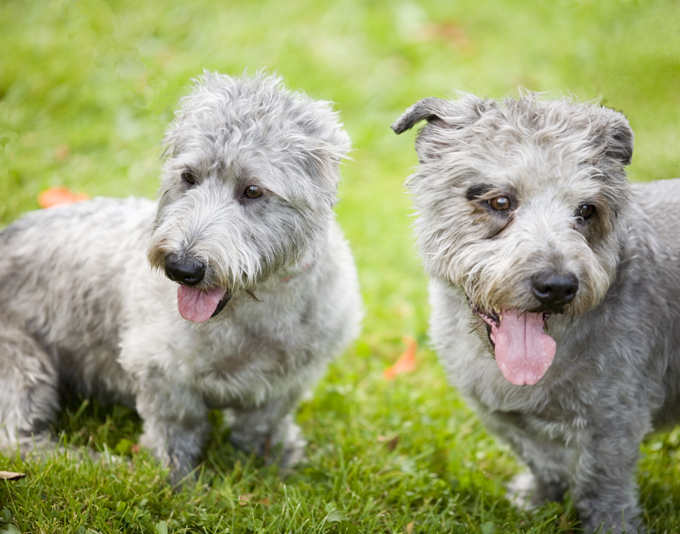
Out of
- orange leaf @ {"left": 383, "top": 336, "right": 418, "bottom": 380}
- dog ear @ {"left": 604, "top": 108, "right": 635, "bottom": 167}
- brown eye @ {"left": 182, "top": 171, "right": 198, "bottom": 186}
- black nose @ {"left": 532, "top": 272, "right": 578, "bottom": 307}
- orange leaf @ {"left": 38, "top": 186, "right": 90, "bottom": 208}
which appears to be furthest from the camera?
orange leaf @ {"left": 38, "top": 186, "right": 90, "bottom": 208}

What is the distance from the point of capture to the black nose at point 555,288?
2869mm

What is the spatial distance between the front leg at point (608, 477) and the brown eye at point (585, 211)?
3.43 ft

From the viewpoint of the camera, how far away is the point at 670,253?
11.4 feet

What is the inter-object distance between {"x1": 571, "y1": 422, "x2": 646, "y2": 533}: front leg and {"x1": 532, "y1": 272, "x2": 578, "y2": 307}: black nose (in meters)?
0.87

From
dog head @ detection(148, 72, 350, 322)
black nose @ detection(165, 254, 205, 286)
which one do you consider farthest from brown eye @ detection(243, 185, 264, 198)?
black nose @ detection(165, 254, 205, 286)

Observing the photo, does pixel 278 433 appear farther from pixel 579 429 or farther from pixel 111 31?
pixel 111 31

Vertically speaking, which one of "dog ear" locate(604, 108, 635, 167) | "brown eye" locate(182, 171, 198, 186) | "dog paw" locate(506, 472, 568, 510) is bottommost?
"dog paw" locate(506, 472, 568, 510)

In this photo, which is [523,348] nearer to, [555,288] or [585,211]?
[555,288]

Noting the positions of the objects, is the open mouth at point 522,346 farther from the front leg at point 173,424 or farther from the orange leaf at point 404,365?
the orange leaf at point 404,365

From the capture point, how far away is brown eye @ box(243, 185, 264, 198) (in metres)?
3.40

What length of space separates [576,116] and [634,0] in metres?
1.67

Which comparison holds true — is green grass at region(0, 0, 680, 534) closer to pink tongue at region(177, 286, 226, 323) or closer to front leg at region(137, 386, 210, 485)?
front leg at region(137, 386, 210, 485)

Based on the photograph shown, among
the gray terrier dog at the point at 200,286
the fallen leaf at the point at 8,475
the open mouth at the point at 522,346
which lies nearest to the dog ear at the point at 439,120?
the gray terrier dog at the point at 200,286

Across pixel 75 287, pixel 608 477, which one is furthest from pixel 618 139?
pixel 75 287
